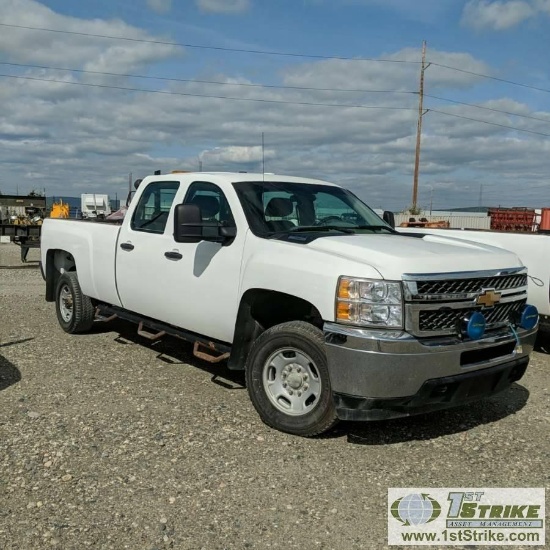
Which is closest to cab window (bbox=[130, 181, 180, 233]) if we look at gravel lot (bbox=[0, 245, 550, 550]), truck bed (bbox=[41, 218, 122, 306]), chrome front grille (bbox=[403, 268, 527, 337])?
truck bed (bbox=[41, 218, 122, 306])

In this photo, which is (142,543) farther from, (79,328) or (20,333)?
(20,333)

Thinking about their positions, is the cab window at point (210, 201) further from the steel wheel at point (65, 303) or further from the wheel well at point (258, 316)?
the steel wheel at point (65, 303)

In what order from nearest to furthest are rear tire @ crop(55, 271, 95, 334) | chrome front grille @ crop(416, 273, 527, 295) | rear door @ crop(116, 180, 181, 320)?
chrome front grille @ crop(416, 273, 527, 295) → rear door @ crop(116, 180, 181, 320) → rear tire @ crop(55, 271, 95, 334)

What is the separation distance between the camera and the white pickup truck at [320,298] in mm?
3955

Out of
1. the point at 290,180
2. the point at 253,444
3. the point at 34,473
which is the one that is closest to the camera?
the point at 34,473

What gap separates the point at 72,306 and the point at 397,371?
4952 millimetres

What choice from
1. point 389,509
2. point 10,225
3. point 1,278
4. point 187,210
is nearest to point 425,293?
point 389,509

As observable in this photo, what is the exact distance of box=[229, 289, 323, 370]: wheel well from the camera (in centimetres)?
478

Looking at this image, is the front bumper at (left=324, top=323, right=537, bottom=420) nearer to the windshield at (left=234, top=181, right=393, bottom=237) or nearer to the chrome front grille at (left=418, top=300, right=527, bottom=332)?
the chrome front grille at (left=418, top=300, right=527, bottom=332)

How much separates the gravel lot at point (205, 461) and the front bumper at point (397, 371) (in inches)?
16.8

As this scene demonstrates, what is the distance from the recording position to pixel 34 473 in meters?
3.85

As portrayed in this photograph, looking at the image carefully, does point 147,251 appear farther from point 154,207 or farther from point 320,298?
point 320,298

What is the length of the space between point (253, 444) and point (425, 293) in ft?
5.34

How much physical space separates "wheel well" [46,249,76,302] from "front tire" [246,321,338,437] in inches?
168
